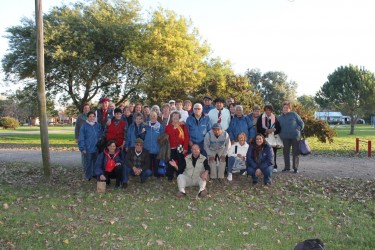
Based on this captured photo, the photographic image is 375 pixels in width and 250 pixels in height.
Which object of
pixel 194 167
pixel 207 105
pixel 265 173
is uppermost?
pixel 207 105

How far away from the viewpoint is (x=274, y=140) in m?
10.1

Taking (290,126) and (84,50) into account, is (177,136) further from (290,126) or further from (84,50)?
(84,50)

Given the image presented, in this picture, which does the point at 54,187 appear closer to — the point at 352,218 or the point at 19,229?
the point at 19,229

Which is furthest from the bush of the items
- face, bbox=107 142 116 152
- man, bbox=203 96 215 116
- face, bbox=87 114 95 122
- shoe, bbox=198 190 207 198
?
shoe, bbox=198 190 207 198

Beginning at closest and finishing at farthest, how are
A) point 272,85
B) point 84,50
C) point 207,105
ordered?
point 207,105 → point 84,50 → point 272,85

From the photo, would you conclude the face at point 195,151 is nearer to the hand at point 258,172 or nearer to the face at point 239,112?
the hand at point 258,172

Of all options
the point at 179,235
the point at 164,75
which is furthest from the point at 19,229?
the point at 164,75

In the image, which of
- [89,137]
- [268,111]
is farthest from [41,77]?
[268,111]

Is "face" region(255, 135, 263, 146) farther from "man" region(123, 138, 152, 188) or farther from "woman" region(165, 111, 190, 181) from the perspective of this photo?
"man" region(123, 138, 152, 188)

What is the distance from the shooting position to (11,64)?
2419 cm

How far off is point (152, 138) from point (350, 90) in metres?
43.6

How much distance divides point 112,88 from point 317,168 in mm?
18131

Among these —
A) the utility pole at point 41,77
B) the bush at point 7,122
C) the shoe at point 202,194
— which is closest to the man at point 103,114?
the utility pole at point 41,77

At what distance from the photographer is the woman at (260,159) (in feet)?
29.2
